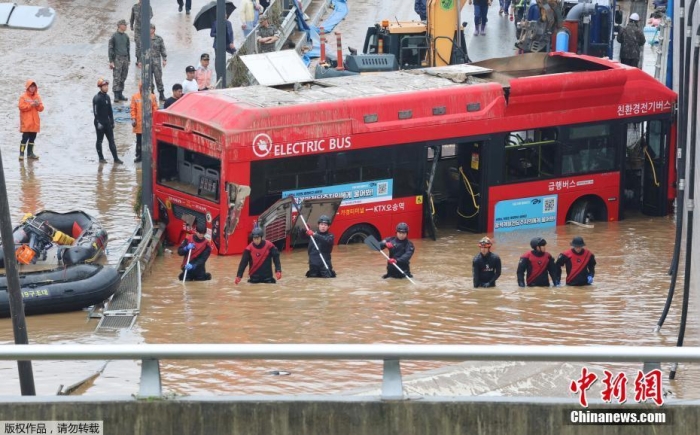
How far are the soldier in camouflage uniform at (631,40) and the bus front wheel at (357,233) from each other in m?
11.7

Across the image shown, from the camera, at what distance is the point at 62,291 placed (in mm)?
17203

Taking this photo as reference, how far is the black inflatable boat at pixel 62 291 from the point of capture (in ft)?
56.2

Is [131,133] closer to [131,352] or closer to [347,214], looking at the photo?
[347,214]

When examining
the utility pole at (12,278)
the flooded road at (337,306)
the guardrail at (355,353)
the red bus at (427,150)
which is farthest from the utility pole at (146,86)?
the guardrail at (355,353)

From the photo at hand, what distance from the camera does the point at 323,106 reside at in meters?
22.0

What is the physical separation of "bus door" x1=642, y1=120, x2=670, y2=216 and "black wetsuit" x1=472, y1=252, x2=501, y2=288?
699 centimetres

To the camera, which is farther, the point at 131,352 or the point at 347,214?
the point at 347,214

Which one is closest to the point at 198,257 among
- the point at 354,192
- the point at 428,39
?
the point at 354,192

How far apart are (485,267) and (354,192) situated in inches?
144

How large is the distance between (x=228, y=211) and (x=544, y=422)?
14211 mm

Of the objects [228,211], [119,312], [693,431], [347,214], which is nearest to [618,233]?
[347,214]

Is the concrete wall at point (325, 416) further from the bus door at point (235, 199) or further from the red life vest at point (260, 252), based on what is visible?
the bus door at point (235, 199)

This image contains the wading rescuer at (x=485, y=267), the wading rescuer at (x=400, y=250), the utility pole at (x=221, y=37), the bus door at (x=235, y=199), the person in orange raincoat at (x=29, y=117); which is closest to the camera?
the wading rescuer at (x=485, y=267)

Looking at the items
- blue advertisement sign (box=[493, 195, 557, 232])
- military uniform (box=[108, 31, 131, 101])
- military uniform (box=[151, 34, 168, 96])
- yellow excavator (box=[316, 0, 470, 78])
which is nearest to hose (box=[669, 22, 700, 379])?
blue advertisement sign (box=[493, 195, 557, 232])
